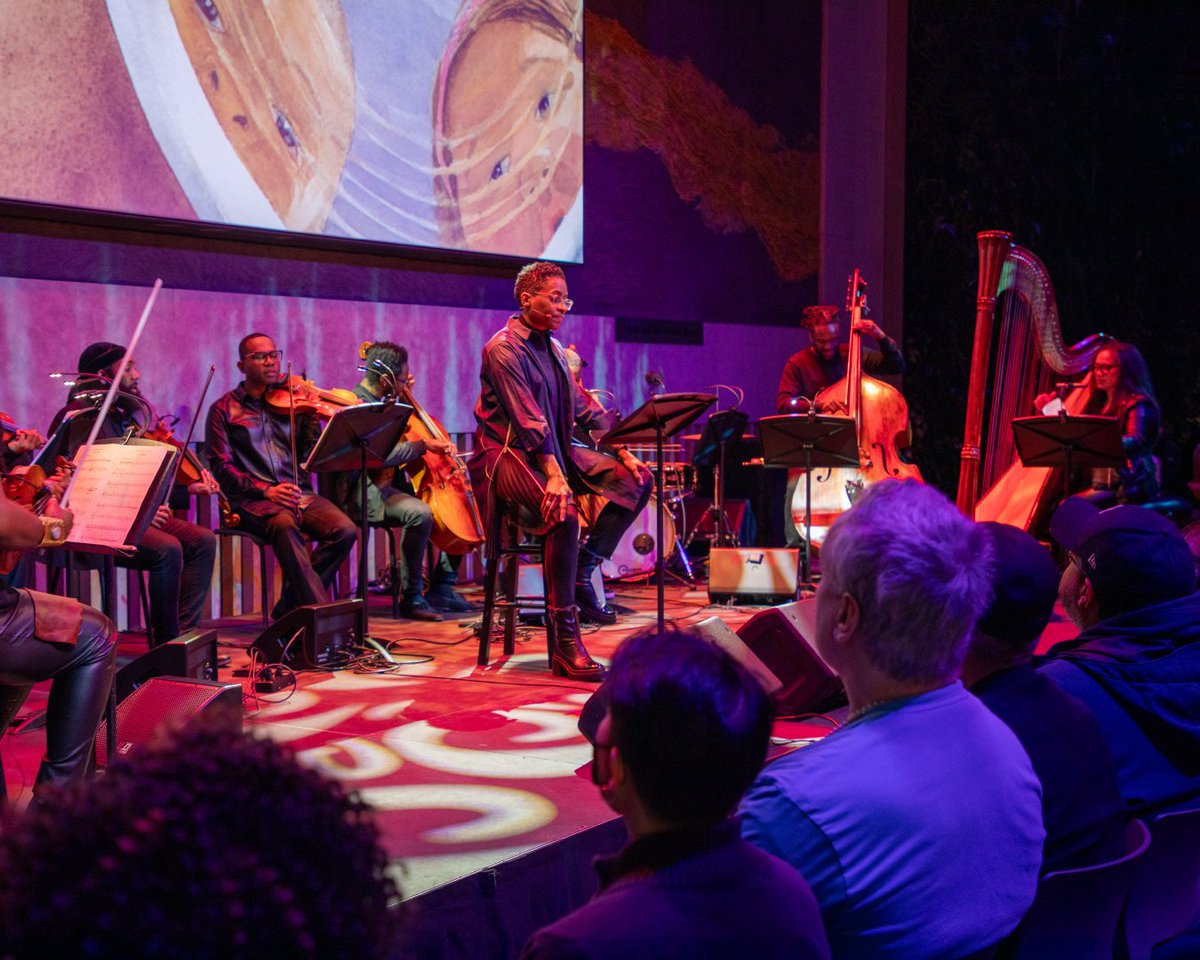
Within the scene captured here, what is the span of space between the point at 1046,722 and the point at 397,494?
5.25 meters

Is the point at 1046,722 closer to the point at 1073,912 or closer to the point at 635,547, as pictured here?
the point at 1073,912

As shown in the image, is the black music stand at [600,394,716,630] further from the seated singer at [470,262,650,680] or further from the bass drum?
the bass drum

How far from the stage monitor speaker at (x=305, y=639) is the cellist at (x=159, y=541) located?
0.60 m

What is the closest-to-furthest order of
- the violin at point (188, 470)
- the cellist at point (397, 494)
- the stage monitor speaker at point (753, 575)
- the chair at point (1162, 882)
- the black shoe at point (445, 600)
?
1. the chair at point (1162, 882)
2. the violin at point (188, 470)
3. the cellist at point (397, 494)
4. the stage monitor speaker at point (753, 575)
5. the black shoe at point (445, 600)

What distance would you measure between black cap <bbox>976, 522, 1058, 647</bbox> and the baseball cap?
0.98 ft

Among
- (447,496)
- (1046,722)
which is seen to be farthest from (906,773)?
(447,496)

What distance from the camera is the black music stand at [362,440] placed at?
5516 mm

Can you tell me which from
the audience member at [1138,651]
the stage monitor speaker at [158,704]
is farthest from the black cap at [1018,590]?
the stage monitor speaker at [158,704]

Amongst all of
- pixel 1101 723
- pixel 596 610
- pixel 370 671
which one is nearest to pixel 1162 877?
pixel 1101 723

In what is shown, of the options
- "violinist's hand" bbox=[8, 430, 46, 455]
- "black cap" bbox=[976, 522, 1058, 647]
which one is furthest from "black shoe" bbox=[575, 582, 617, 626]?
"black cap" bbox=[976, 522, 1058, 647]

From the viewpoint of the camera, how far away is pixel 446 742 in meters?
4.26

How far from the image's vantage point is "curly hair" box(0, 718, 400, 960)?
0.80 metres

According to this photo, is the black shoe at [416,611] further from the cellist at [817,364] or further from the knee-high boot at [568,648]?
the cellist at [817,364]

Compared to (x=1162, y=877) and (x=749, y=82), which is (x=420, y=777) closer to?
(x=1162, y=877)
